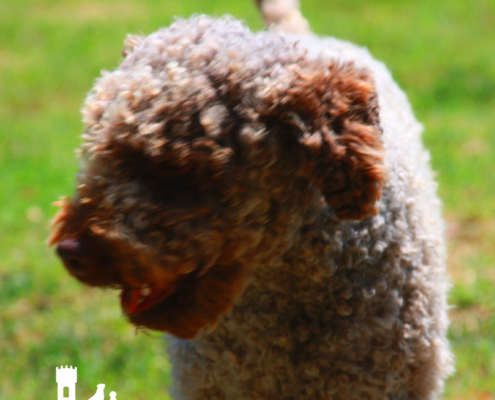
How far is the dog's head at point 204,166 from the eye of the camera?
1860mm

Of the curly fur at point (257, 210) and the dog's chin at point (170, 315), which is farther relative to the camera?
the dog's chin at point (170, 315)

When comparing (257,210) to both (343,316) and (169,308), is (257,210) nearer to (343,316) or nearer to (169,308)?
(169,308)

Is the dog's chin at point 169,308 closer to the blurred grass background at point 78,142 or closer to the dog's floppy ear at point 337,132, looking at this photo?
the blurred grass background at point 78,142

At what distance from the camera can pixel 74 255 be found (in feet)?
6.06

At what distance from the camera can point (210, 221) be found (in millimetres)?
1899

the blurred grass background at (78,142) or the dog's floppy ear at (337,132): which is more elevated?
the blurred grass background at (78,142)

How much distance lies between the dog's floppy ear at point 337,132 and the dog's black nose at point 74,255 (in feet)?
2.08

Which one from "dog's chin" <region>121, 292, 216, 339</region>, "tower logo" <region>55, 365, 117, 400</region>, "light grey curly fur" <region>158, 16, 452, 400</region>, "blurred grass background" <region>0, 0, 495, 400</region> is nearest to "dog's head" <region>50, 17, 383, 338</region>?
"dog's chin" <region>121, 292, 216, 339</region>

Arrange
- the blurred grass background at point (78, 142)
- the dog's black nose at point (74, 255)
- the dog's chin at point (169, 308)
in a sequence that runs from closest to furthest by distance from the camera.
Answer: the dog's black nose at point (74, 255) → the dog's chin at point (169, 308) → the blurred grass background at point (78, 142)

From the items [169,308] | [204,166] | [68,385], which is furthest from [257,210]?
[68,385]

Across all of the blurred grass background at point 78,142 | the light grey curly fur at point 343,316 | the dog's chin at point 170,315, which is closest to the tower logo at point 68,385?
the blurred grass background at point 78,142

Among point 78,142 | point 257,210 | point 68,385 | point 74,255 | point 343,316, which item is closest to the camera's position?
point 74,255

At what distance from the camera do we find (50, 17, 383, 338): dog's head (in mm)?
1860

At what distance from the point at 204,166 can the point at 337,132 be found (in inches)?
14.5
